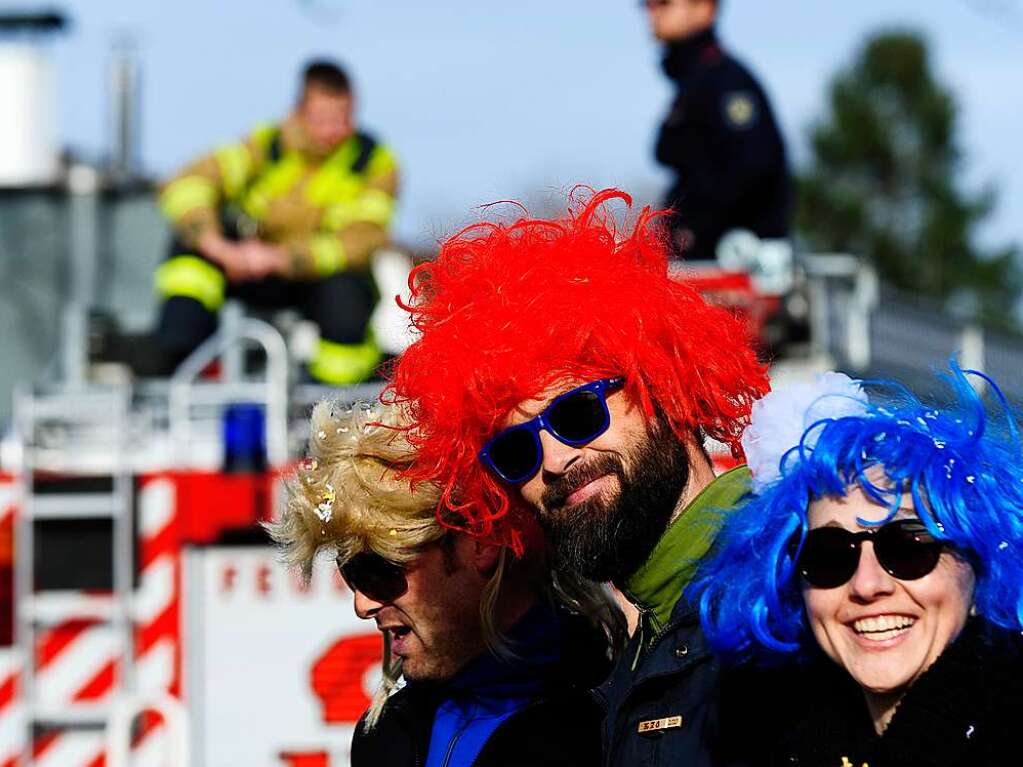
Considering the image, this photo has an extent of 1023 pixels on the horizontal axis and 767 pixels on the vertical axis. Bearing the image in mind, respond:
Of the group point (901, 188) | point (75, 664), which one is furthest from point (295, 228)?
point (901, 188)

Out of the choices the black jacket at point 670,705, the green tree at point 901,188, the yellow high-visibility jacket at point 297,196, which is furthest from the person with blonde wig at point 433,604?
the green tree at point 901,188

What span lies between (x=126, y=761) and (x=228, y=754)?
13.4 inches

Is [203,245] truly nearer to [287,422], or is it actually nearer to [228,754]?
[287,422]

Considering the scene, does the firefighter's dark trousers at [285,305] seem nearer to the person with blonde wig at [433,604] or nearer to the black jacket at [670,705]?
the person with blonde wig at [433,604]

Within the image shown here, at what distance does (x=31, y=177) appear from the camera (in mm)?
15445

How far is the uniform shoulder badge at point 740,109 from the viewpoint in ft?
22.7

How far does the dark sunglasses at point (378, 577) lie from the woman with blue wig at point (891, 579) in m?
0.73

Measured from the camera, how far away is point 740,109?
22.7 ft

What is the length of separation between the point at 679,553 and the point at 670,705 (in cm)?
26

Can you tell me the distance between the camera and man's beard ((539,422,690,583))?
3.08 m

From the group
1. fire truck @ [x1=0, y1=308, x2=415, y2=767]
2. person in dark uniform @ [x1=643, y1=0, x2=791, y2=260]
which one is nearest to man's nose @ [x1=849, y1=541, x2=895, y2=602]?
fire truck @ [x1=0, y1=308, x2=415, y2=767]

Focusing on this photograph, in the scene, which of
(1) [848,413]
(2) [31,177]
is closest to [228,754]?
(1) [848,413]

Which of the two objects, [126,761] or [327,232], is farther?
[327,232]

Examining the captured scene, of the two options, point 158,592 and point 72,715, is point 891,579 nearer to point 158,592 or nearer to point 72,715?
point 158,592
